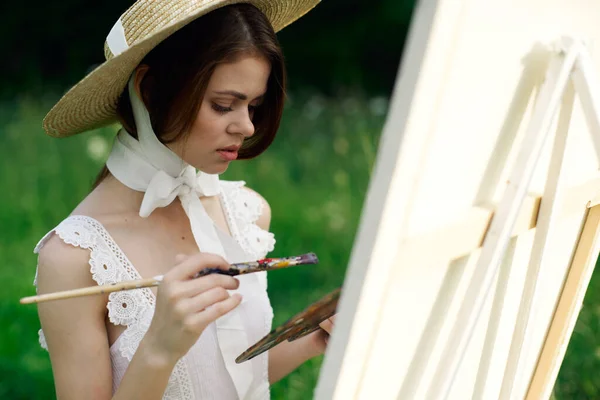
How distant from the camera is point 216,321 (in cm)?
165

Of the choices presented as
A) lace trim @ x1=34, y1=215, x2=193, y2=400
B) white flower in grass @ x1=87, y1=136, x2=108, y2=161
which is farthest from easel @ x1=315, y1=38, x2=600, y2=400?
white flower in grass @ x1=87, y1=136, x2=108, y2=161

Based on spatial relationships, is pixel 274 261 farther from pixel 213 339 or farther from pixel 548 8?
pixel 548 8

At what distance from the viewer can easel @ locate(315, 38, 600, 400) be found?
90cm

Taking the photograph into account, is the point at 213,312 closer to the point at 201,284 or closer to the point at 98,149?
the point at 201,284

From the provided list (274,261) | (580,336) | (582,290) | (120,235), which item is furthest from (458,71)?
(580,336)

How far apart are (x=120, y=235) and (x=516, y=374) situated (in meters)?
0.79

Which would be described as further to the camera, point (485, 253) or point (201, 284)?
point (201, 284)

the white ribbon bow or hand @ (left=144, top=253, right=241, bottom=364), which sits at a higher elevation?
the white ribbon bow

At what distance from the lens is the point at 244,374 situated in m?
1.66

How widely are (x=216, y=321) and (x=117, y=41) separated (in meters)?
0.60

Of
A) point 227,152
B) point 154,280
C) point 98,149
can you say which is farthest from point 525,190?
point 98,149

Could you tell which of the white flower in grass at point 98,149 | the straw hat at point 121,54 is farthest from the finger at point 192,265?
the white flower in grass at point 98,149

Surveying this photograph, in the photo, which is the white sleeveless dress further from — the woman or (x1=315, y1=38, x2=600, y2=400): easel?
(x1=315, y1=38, x2=600, y2=400): easel

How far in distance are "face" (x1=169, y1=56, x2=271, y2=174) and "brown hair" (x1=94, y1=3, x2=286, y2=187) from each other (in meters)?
0.01
